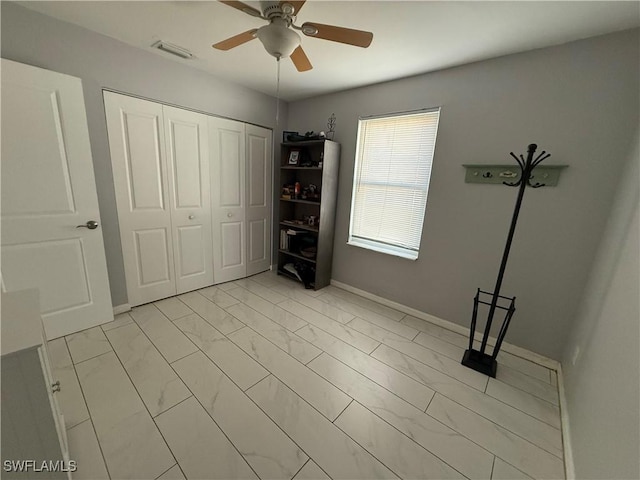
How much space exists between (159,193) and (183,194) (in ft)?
0.74

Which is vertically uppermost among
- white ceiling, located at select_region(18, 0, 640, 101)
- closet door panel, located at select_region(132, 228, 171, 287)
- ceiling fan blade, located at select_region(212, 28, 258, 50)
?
white ceiling, located at select_region(18, 0, 640, 101)

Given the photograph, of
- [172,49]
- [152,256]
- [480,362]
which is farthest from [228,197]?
[480,362]

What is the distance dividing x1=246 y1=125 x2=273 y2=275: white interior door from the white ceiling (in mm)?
983

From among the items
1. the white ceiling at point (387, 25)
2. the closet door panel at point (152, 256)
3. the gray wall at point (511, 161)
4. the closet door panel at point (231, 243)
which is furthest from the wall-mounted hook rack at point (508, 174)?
the closet door panel at point (152, 256)

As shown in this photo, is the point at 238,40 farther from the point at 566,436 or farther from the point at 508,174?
the point at 566,436

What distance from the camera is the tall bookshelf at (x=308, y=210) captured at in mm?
2961

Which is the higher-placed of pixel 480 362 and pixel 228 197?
pixel 228 197

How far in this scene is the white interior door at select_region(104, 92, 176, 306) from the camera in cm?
219

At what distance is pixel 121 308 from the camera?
2398 mm

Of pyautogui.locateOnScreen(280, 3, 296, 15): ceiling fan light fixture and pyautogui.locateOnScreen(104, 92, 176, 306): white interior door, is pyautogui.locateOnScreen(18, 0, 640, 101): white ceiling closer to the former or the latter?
pyautogui.locateOnScreen(280, 3, 296, 15): ceiling fan light fixture

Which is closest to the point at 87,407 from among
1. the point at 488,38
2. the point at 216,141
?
the point at 216,141

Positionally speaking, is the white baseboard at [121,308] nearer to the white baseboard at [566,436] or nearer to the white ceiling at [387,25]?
the white ceiling at [387,25]

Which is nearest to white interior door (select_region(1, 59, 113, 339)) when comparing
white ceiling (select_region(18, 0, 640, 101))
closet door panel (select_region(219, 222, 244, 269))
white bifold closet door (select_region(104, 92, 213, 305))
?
white bifold closet door (select_region(104, 92, 213, 305))

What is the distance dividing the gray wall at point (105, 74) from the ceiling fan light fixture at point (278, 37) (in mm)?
1537
